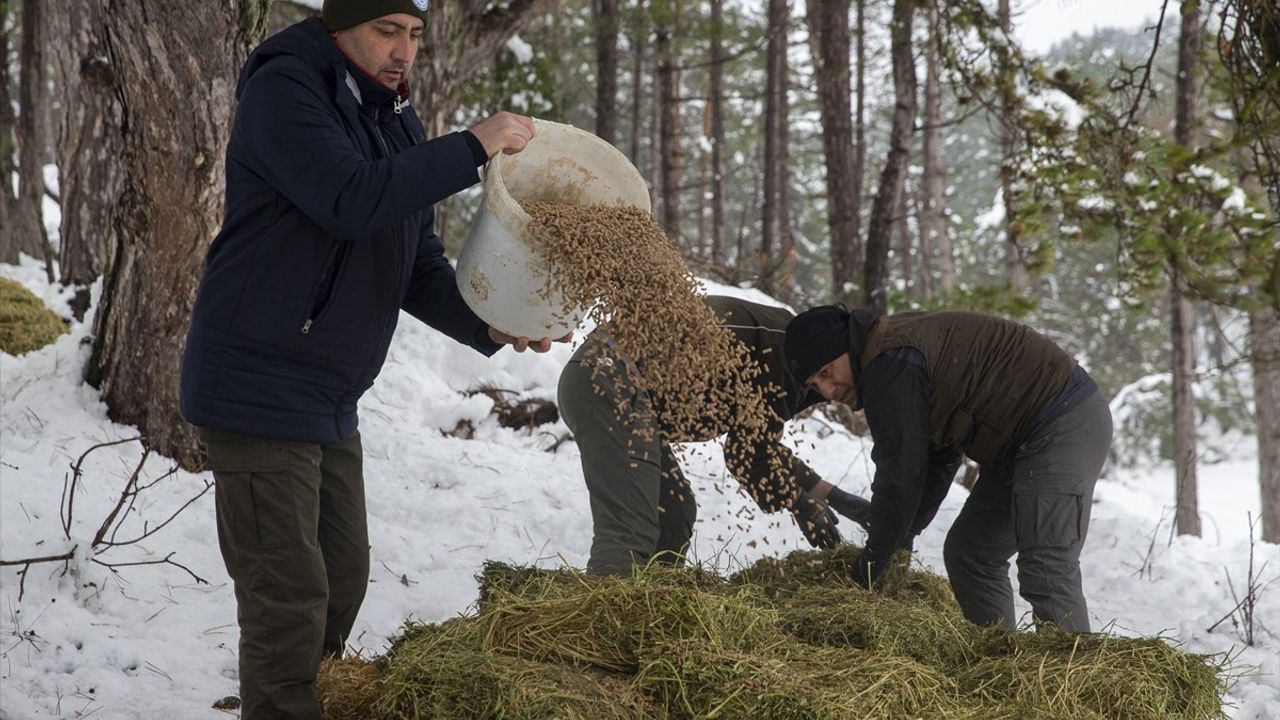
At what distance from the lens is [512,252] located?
2709 millimetres

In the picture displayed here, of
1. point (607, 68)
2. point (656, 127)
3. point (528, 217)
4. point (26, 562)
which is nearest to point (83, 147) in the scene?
point (26, 562)

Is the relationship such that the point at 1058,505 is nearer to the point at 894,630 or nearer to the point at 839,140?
the point at 894,630

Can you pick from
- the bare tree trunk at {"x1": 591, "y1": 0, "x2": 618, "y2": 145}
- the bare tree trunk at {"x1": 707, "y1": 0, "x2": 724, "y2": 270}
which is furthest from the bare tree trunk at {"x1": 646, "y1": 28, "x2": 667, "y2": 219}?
the bare tree trunk at {"x1": 591, "y1": 0, "x2": 618, "y2": 145}

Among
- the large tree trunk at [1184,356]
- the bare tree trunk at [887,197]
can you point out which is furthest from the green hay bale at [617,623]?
the large tree trunk at [1184,356]

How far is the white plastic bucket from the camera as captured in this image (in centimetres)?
270

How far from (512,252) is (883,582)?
5.45ft

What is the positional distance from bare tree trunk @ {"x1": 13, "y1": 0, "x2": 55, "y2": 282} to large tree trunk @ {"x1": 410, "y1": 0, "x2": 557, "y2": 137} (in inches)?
199

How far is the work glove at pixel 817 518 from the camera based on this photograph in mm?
4102

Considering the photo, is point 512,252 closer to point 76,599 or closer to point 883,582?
point 883,582

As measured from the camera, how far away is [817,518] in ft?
14.0

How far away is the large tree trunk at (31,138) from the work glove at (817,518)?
8.12 m

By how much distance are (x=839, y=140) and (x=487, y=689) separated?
7496mm

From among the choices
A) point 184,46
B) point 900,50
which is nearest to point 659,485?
point 184,46

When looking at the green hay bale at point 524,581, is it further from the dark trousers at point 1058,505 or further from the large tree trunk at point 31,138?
the large tree trunk at point 31,138
